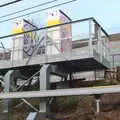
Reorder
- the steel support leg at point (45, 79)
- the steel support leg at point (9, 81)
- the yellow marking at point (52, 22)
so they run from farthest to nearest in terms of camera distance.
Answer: the yellow marking at point (52, 22) → the steel support leg at point (9, 81) → the steel support leg at point (45, 79)

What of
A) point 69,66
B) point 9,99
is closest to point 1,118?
point 9,99

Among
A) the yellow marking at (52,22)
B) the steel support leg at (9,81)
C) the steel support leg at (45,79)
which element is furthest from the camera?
the yellow marking at (52,22)

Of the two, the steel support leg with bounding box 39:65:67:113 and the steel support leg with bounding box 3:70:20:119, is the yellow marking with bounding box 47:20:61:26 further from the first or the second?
the steel support leg with bounding box 3:70:20:119

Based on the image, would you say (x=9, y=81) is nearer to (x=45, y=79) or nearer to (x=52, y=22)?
(x=45, y=79)

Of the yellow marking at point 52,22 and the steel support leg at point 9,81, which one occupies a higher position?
the yellow marking at point 52,22

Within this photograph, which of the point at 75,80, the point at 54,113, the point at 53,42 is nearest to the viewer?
the point at 54,113

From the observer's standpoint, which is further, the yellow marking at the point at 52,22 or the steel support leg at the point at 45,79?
the yellow marking at the point at 52,22

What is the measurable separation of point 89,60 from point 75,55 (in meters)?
0.67

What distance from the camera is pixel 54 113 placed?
17.4 meters

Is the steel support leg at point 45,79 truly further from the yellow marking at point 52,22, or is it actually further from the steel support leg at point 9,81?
the yellow marking at point 52,22

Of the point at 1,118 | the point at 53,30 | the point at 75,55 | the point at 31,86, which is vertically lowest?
the point at 1,118

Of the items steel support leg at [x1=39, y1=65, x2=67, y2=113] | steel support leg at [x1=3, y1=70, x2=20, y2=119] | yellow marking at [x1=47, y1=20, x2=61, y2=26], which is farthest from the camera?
yellow marking at [x1=47, y1=20, x2=61, y2=26]

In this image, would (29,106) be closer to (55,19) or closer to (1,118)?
(1,118)

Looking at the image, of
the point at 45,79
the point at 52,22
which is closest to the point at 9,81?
the point at 45,79
